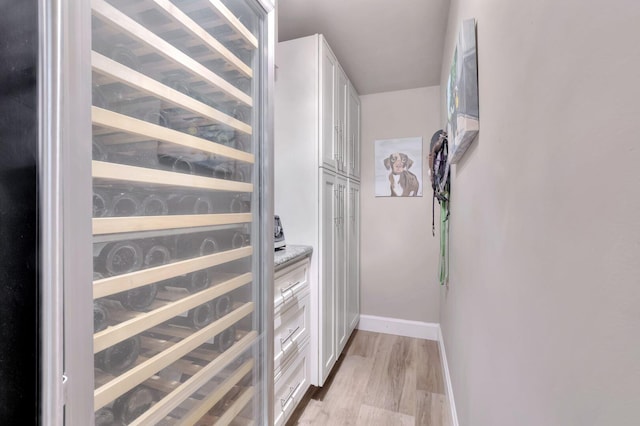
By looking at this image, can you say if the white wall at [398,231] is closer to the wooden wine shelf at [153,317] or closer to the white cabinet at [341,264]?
the white cabinet at [341,264]

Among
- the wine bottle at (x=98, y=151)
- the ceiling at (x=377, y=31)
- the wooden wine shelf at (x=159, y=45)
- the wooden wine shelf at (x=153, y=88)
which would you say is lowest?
the wine bottle at (x=98, y=151)

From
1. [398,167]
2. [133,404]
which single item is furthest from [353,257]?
[133,404]

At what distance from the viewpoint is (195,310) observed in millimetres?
816

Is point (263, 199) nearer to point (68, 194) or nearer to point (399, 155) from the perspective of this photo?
point (68, 194)

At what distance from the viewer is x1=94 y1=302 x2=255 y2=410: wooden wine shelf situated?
56 centimetres

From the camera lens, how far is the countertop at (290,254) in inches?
56.0

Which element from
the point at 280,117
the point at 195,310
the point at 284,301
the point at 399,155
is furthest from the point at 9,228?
the point at 399,155

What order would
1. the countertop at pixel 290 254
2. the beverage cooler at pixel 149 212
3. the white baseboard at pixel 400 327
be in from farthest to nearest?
the white baseboard at pixel 400 327 < the countertop at pixel 290 254 < the beverage cooler at pixel 149 212

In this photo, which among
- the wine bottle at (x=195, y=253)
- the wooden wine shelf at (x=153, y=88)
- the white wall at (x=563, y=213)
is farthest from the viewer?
the wine bottle at (x=195, y=253)

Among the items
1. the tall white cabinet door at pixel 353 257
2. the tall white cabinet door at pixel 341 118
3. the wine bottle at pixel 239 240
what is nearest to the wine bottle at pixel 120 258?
the wine bottle at pixel 239 240

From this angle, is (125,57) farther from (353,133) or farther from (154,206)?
(353,133)

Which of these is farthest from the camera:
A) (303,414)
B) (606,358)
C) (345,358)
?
(345,358)

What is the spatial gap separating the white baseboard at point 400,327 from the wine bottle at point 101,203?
9.30 ft

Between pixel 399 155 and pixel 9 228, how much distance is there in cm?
290
